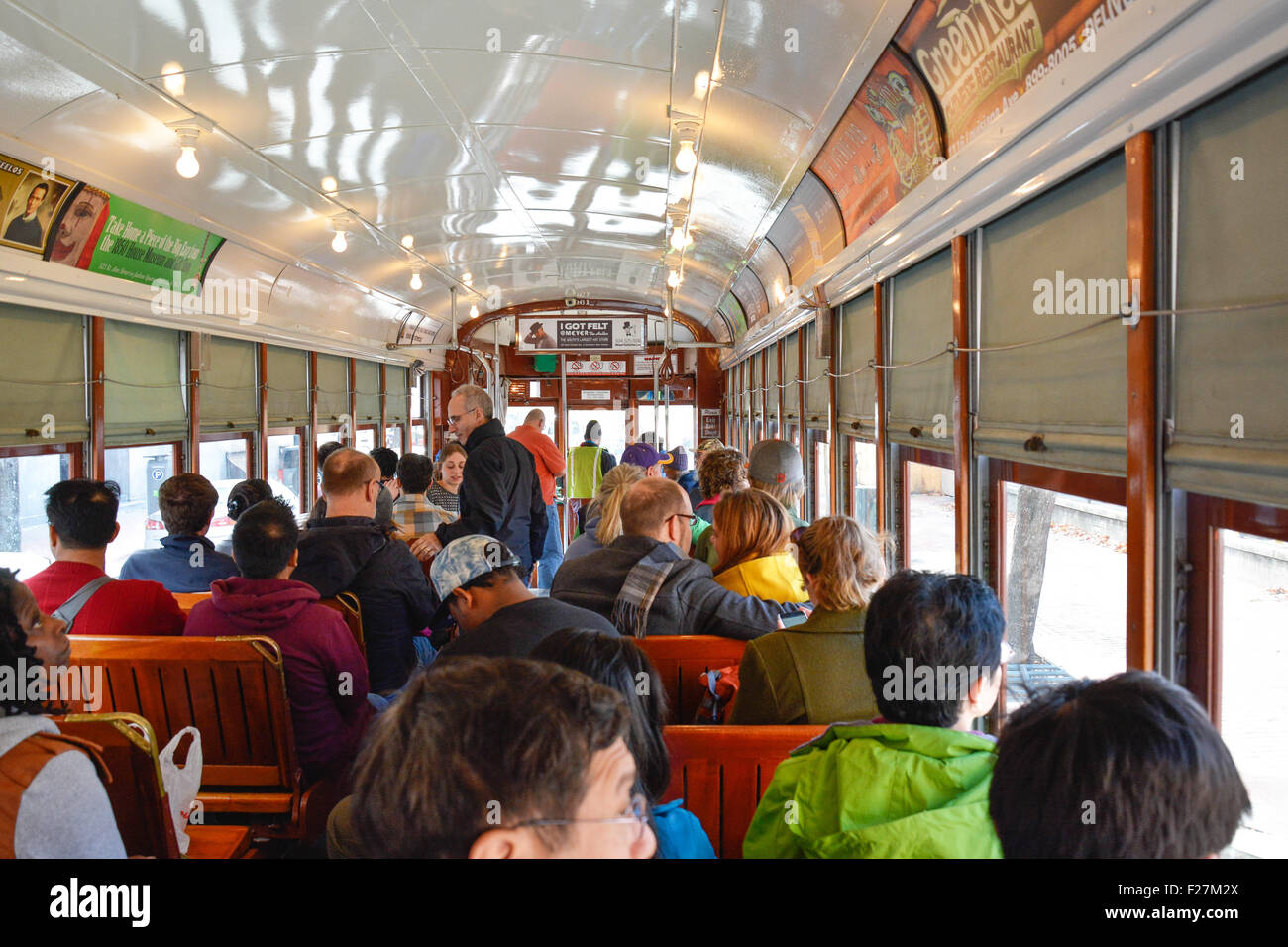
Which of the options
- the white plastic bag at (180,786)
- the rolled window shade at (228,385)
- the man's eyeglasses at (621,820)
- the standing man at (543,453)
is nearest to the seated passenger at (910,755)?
the man's eyeglasses at (621,820)

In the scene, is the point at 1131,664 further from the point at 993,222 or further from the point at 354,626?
the point at 354,626

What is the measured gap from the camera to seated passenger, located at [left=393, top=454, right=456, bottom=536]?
5574mm

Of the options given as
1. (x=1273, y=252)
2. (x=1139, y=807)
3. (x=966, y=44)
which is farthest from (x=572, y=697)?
(x=966, y=44)

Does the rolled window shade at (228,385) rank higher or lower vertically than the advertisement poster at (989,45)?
lower

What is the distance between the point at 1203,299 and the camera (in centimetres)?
199

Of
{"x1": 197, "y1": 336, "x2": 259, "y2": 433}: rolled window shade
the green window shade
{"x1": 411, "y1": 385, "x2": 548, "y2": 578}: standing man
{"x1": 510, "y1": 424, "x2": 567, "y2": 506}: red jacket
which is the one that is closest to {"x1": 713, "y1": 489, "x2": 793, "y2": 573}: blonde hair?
{"x1": 411, "y1": 385, "x2": 548, "y2": 578}: standing man

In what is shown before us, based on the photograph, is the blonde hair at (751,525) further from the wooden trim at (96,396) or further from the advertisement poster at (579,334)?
the advertisement poster at (579,334)

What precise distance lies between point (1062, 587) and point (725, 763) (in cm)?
163

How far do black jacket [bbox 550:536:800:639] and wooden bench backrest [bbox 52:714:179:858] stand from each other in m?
1.57

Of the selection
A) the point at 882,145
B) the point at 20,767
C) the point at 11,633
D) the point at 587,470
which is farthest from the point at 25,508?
the point at 587,470

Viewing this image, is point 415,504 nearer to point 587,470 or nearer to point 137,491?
point 137,491

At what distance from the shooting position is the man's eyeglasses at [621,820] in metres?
1.03

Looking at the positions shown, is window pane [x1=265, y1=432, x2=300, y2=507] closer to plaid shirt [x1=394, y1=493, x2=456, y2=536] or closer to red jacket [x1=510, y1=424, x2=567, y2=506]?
red jacket [x1=510, y1=424, x2=567, y2=506]

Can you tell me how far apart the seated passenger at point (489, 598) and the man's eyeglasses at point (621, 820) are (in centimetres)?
135
